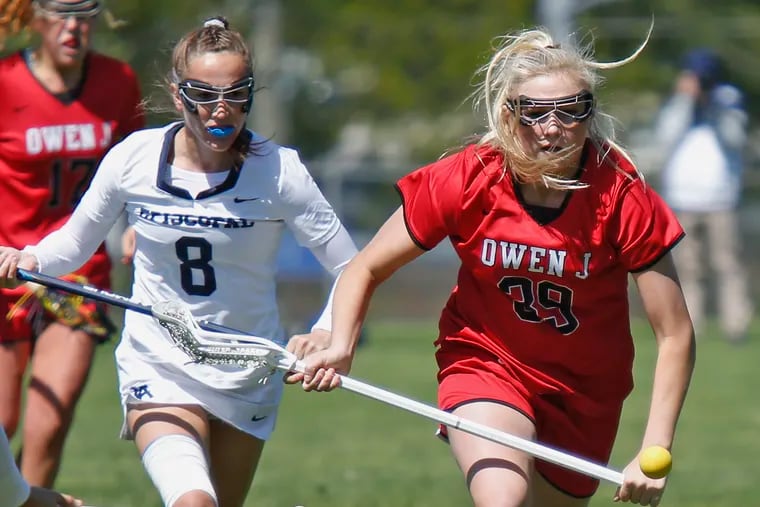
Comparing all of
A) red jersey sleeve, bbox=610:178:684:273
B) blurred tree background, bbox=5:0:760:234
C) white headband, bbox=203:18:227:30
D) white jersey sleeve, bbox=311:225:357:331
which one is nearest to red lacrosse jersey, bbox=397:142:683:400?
red jersey sleeve, bbox=610:178:684:273

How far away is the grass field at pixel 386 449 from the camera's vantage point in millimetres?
7129

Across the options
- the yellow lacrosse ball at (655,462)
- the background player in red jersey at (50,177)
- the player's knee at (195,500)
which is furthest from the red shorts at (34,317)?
the yellow lacrosse ball at (655,462)

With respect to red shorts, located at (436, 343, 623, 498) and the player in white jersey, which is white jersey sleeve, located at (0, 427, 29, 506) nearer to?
the player in white jersey

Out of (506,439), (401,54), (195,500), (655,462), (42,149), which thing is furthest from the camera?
(401,54)

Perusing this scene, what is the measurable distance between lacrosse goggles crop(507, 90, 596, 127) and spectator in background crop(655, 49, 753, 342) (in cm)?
951

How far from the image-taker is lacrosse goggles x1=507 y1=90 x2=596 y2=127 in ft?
14.7

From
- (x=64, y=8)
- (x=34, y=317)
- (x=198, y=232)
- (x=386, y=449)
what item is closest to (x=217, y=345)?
(x=198, y=232)

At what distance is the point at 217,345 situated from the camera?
4555mm

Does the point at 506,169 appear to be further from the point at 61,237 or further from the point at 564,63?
the point at 61,237

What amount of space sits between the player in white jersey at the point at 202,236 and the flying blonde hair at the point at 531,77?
2.45ft

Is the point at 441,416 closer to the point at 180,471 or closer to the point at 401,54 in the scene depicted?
the point at 180,471

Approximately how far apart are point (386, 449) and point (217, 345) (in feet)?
14.2

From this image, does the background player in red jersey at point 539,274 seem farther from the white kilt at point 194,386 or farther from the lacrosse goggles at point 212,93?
the lacrosse goggles at point 212,93

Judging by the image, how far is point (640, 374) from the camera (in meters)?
11.8
